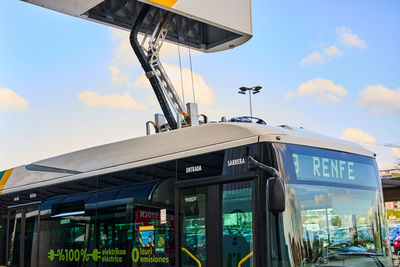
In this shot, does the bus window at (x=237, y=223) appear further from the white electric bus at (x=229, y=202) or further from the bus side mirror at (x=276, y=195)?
the bus side mirror at (x=276, y=195)

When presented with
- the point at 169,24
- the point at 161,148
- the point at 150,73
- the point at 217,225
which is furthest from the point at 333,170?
the point at 169,24

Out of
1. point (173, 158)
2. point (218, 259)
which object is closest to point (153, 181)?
point (173, 158)

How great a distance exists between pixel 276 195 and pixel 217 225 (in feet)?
3.20

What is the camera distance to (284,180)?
18.3 feet

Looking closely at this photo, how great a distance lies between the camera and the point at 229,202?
5.86 m

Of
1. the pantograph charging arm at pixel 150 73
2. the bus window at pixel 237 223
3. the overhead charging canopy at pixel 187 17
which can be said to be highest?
the overhead charging canopy at pixel 187 17

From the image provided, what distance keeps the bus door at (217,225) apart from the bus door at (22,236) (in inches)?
154

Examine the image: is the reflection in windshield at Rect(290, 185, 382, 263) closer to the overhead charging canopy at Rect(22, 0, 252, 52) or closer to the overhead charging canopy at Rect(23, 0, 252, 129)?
the overhead charging canopy at Rect(23, 0, 252, 129)

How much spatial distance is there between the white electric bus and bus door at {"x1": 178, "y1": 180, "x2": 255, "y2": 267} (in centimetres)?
1

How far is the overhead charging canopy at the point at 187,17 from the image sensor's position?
37.8 ft

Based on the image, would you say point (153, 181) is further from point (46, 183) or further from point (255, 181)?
point (46, 183)

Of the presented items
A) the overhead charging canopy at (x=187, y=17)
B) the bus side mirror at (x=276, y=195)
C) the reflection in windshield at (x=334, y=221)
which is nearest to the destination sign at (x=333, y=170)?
the reflection in windshield at (x=334, y=221)

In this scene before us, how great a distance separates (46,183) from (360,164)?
5605 mm

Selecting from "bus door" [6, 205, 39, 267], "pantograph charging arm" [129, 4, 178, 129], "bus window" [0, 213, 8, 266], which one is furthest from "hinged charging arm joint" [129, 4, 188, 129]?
"bus window" [0, 213, 8, 266]
